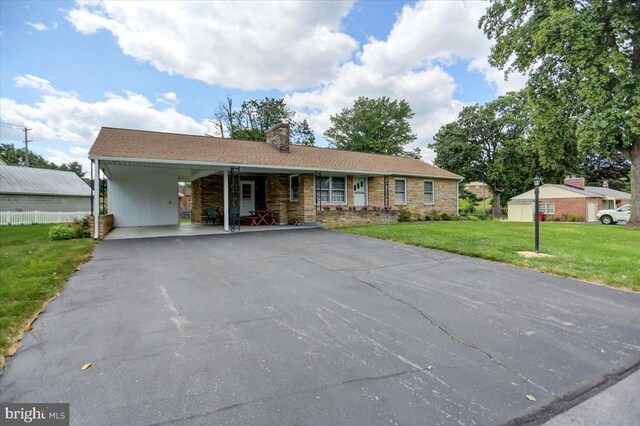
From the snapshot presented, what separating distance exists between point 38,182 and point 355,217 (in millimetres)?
25968

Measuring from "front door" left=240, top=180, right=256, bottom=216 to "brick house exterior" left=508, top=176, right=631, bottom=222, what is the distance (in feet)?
89.6

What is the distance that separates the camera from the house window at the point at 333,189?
15906 millimetres

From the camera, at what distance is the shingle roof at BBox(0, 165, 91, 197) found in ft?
72.7

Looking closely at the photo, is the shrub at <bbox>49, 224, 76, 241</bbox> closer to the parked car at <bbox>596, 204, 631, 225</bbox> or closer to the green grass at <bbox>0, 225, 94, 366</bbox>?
the green grass at <bbox>0, 225, 94, 366</bbox>

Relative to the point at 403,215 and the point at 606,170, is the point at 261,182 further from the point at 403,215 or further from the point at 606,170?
the point at 606,170

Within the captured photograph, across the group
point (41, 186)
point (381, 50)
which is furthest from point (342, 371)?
point (41, 186)

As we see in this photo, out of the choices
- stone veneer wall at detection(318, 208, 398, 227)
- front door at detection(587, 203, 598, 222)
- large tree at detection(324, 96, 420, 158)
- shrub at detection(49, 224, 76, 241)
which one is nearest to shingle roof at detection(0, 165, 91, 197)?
shrub at detection(49, 224, 76, 241)

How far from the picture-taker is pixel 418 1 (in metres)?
12.2

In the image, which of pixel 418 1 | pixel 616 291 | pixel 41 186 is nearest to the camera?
pixel 616 291

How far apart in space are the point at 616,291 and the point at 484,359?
13.0 feet

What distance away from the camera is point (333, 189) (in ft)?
53.2

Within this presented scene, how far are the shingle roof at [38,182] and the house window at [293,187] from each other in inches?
804

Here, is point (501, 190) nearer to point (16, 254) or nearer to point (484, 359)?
point (484, 359)

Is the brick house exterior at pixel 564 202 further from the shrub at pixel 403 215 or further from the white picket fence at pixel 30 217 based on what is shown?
the white picket fence at pixel 30 217
